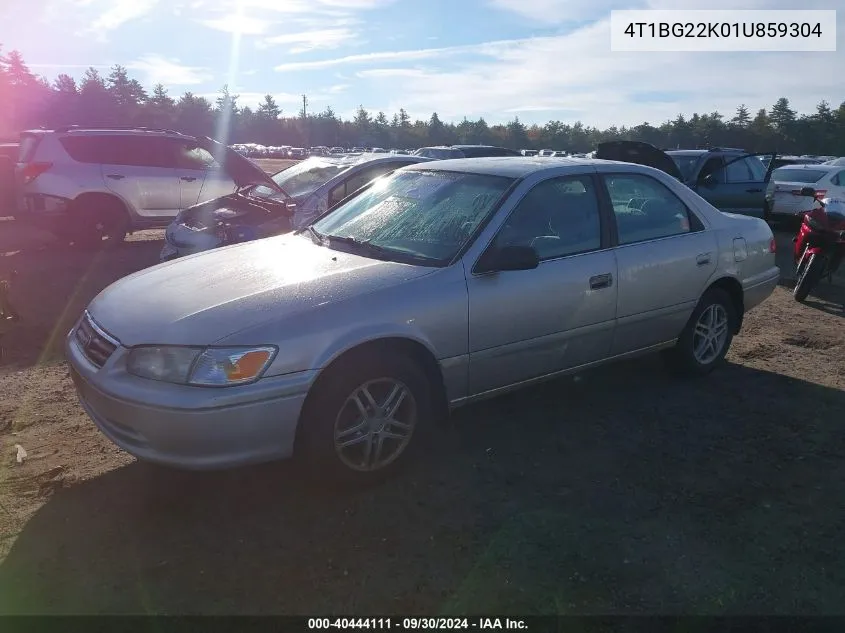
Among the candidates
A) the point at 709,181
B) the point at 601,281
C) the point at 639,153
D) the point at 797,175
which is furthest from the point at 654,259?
the point at 797,175

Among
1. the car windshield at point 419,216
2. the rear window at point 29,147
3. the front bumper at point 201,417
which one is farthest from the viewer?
the rear window at point 29,147

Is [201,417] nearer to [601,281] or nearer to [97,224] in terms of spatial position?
[601,281]

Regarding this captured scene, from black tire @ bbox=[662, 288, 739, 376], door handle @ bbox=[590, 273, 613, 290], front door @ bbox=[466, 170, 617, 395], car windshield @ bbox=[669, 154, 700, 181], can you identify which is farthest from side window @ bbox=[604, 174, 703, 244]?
car windshield @ bbox=[669, 154, 700, 181]

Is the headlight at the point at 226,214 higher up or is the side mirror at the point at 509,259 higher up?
the headlight at the point at 226,214

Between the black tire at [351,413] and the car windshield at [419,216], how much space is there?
0.66 m

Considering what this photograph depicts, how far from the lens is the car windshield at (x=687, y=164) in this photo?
12.1 m

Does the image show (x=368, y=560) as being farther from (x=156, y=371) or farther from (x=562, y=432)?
(x=562, y=432)

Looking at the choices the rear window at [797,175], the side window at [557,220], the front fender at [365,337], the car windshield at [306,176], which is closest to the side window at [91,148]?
the car windshield at [306,176]

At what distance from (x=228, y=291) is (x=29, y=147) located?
8438 millimetres

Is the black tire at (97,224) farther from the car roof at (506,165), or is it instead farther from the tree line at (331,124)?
the tree line at (331,124)

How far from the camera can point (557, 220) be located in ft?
13.8

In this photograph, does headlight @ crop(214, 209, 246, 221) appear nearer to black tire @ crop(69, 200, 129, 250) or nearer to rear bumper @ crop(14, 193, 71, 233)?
black tire @ crop(69, 200, 129, 250)

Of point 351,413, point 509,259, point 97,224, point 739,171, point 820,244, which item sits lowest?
point 351,413

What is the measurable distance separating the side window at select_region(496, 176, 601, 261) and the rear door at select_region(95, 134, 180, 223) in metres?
7.80
